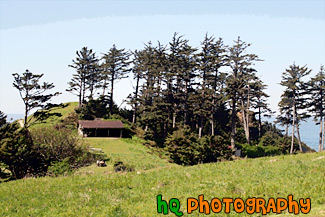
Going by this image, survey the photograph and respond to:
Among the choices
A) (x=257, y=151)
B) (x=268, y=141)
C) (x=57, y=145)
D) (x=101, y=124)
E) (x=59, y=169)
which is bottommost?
(x=59, y=169)

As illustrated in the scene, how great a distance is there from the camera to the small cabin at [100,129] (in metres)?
52.2

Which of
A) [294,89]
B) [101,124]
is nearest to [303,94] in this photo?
[294,89]

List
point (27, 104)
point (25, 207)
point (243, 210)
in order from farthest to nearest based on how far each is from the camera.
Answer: point (27, 104) → point (25, 207) → point (243, 210)

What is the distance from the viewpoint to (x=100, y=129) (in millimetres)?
53344

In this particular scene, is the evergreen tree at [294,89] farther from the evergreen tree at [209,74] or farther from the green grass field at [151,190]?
the green grass field at [151,190]

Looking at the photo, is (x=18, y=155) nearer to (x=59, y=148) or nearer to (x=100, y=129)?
(x=59, y=148)

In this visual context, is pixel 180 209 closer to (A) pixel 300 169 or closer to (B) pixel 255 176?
(B) pixel 255 176

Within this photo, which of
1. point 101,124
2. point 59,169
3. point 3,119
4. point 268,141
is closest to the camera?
point 59,169

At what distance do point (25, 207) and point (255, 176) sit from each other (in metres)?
12.6

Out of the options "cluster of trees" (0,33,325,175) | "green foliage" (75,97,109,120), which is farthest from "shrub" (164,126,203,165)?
"green foliage" (75,97,109,120)

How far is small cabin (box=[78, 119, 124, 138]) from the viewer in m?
52.2

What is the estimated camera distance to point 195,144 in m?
42.7

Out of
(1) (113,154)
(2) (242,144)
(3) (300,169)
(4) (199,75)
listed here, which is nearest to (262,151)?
(2) (242,144)

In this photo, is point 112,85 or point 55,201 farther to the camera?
point 112,85
